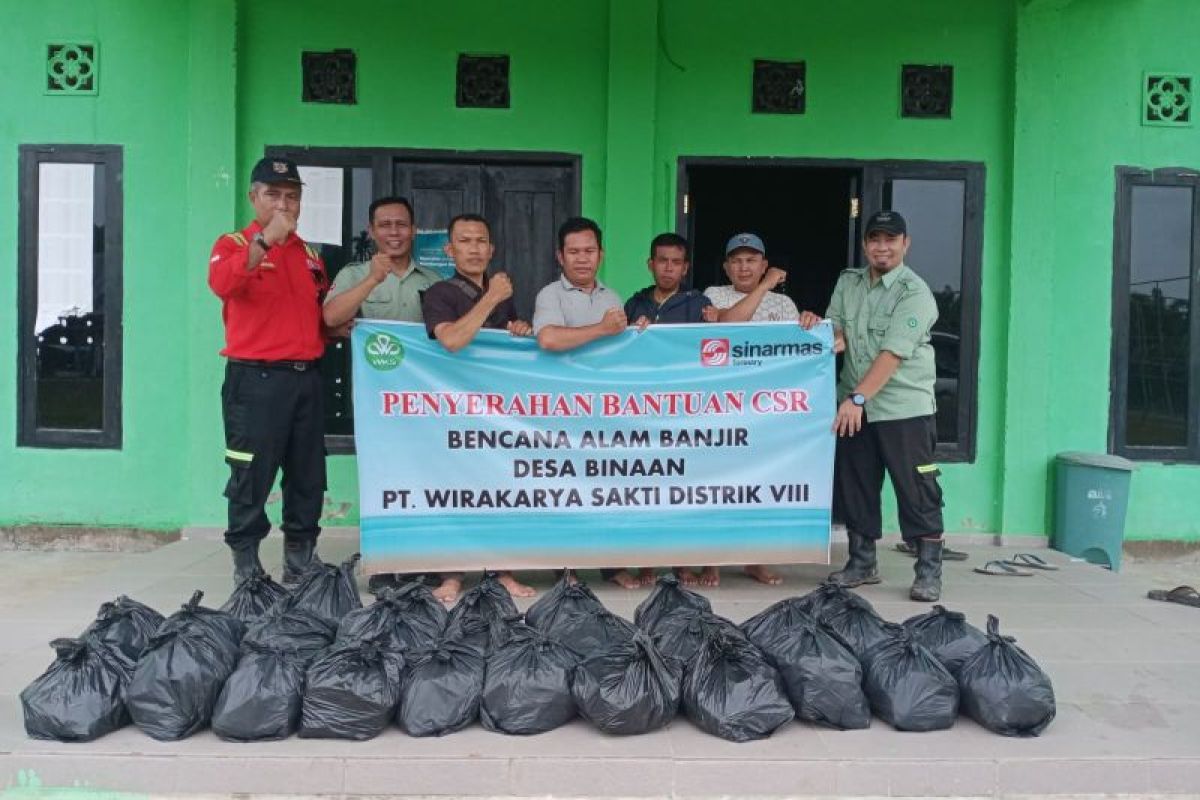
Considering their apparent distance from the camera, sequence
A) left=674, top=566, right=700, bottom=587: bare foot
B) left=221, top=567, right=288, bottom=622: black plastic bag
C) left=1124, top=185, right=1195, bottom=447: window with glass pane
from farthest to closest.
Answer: left=1124, top=185, right=1195, bottom=447: window with glass pane < left=674, top=566, right=700, bottom=587: bare foot < left=221, top=567, right=288, bottom=622: black plastic bag

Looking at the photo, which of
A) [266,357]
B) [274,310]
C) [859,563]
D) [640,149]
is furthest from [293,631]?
[640,149]

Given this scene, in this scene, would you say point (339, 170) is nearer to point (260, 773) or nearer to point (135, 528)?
point (135, 528)

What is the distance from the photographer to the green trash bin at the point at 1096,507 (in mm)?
6902

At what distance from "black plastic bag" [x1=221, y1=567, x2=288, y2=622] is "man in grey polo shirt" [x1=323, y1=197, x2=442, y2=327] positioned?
1443mm

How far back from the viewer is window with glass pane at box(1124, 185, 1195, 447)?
7.45 meters

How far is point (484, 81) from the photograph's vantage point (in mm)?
7250

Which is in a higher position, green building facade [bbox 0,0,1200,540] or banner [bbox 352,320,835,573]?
green building facade [bbox 0,0,1200,540]

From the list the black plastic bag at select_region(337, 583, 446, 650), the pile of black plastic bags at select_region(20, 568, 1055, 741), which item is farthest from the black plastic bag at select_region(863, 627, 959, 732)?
the black plastic bag at select_region(337, 583, 446, 650)

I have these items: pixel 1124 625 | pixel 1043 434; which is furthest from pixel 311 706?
pixel 1043 434

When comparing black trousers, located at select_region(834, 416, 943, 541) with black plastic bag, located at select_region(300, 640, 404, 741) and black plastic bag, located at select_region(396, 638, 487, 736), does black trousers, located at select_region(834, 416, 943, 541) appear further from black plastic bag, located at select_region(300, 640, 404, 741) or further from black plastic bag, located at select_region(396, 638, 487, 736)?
black plastic bag, located at select_region(300, 640, 404, 741)

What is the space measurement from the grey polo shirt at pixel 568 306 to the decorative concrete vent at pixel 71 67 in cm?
398

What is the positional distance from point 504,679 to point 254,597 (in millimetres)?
1396

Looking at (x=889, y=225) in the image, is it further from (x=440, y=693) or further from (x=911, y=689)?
(x=440, y=693)

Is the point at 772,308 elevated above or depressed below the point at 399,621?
above
